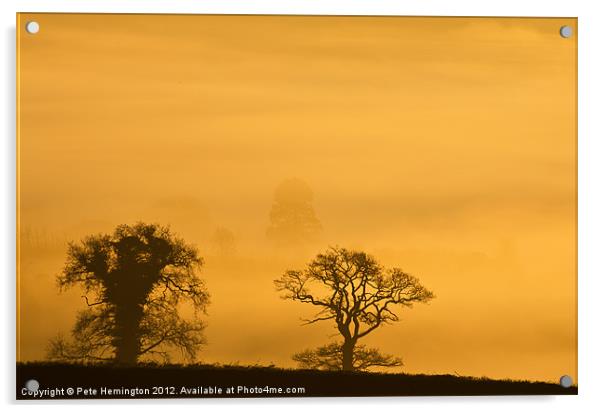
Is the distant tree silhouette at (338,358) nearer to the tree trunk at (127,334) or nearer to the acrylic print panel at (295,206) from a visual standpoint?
the acrylic print panel at (295,206)

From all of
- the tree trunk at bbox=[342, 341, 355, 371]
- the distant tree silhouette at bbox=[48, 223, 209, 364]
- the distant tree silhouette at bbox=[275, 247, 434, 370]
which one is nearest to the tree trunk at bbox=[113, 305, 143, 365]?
the distant tree silhouette at bbox=[48, 223, 209, 364]

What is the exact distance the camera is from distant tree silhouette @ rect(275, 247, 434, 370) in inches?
106

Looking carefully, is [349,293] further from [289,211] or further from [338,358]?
[289,211]

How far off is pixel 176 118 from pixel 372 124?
595mm

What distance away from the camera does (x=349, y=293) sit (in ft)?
8.87

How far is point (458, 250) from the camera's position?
2.71 meters

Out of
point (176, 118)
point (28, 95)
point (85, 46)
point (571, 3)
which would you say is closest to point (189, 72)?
point (176, 118)

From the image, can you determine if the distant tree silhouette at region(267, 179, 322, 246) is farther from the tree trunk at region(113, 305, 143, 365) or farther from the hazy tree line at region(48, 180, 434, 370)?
the tree trunk at region(113, 305, 143, 365)

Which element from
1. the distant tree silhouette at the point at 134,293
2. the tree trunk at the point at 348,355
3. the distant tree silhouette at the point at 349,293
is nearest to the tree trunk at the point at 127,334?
the distant tree silhouette at the point at 134,293

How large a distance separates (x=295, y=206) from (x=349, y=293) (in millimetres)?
314

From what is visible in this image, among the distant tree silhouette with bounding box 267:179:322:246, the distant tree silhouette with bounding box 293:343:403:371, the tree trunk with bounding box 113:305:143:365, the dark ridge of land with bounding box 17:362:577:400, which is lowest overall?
the dark ridge of land with bounding box 17:362:577:400
